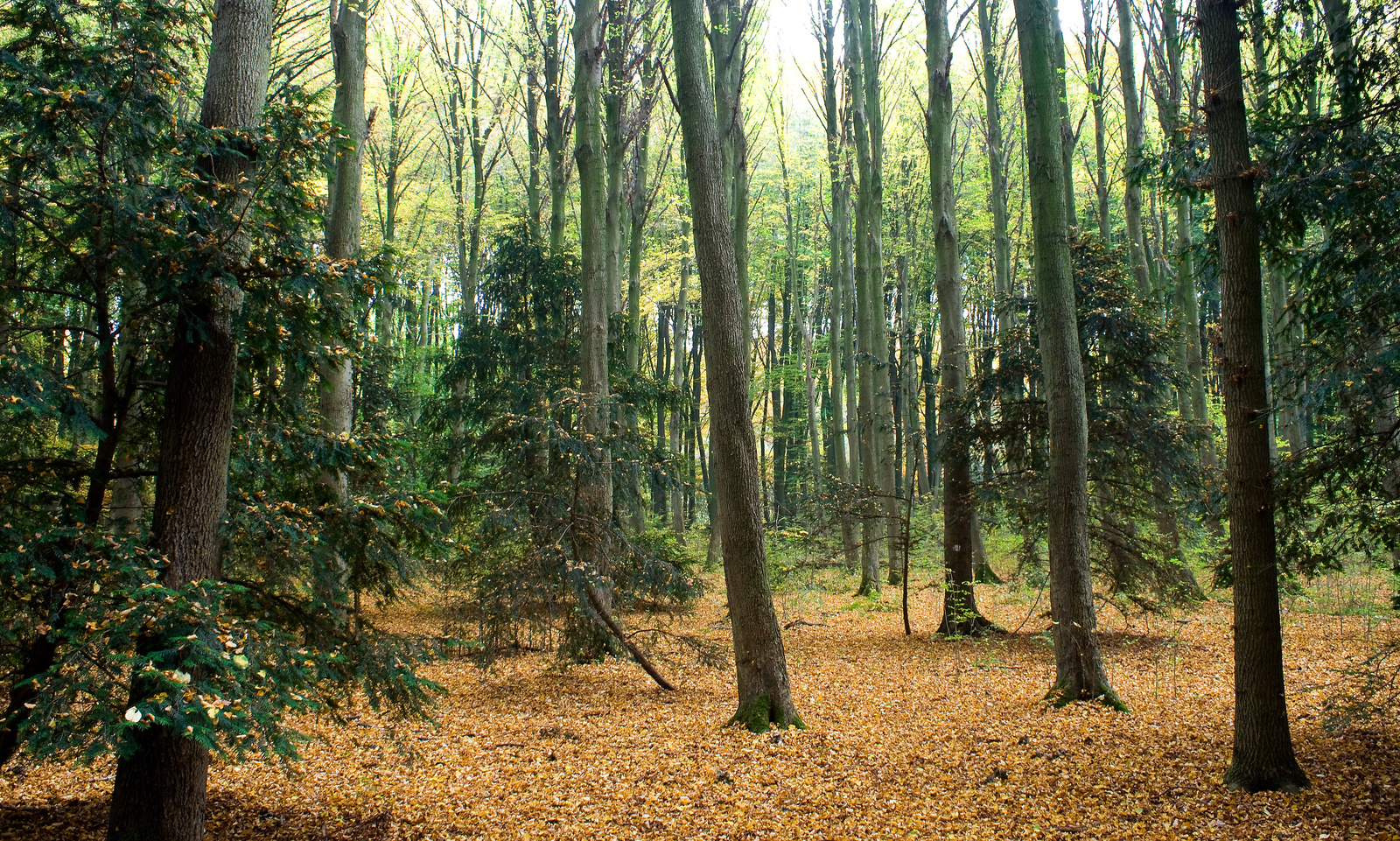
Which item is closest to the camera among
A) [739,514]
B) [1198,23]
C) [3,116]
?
[3,116]

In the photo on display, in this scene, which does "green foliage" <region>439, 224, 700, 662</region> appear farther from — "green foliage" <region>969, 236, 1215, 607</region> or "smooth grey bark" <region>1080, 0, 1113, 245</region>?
"smooth grey bark" <region>1080, 0, 1113, 245</region>

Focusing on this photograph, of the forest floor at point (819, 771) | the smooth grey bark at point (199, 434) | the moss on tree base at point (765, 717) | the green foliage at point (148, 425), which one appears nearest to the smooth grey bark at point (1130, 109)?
the forest floor at point (819, 771)

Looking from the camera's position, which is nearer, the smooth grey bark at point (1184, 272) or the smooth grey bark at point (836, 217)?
the smooth grey bark at point (1184, 272)

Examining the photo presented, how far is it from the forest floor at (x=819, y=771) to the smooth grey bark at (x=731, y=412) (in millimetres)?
465

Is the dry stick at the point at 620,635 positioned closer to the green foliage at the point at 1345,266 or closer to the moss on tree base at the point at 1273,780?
the moss on tree base at the point at 1273,780

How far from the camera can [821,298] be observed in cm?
2970

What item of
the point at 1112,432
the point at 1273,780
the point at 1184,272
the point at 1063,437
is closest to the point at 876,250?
the point at 1184,272

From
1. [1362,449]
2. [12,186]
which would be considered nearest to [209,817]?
[12,186]

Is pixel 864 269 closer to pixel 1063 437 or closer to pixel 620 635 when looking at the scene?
pixel 1063 437

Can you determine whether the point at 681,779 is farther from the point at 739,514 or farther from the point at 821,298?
the point at 821,298

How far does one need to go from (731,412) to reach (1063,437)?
2.70 meters

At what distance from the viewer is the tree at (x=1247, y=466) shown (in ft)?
13.6

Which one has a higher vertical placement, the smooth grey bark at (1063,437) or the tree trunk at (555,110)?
the tree trunk at (555,110)

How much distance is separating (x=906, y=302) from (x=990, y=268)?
6.12 m
